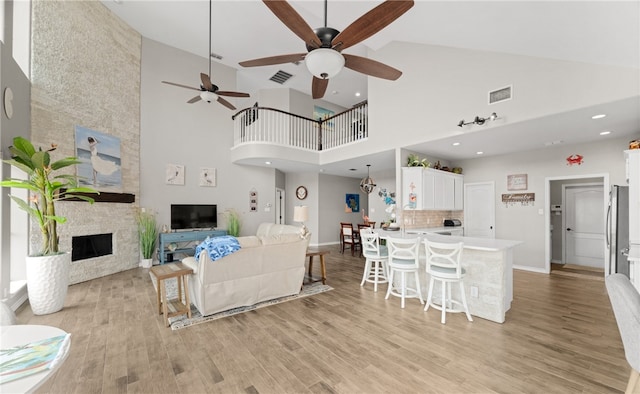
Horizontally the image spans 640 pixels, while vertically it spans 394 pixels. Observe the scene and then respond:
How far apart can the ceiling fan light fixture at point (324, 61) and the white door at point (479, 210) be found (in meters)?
5.91

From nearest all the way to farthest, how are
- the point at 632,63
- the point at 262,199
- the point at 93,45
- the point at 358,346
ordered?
1. the point at 358,346
2. the point at 632,63
3. the point at 93,45
4. the point at 262,199

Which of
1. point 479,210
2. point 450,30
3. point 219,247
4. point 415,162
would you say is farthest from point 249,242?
point 479,210

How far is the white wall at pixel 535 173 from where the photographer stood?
5.00 metres

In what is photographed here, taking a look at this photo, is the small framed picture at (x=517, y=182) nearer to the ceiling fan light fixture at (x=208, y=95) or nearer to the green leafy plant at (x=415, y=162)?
the green leafy plant at (x=415, y=162)

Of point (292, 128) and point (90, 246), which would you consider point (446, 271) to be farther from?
point (90, 246)

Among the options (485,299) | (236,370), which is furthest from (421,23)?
(236,370)

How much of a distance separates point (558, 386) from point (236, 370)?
265cm

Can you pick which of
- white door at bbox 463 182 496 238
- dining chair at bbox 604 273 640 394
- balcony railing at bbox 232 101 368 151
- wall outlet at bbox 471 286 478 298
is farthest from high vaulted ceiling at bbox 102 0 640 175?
wall outlet at bbox 471 286 478 298

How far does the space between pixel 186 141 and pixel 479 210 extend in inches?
315

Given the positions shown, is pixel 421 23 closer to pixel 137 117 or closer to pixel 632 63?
pixel 632 63

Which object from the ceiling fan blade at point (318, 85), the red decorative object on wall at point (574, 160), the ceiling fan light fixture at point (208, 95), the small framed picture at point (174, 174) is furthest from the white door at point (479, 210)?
the small framed picture at point (174, 174)

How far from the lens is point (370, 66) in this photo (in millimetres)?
2648

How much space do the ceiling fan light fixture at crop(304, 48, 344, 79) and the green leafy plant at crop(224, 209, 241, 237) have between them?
19.5 ft

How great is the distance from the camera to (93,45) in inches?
208
